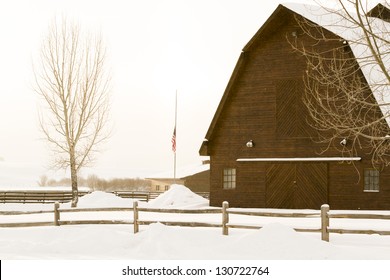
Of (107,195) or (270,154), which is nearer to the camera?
(270,154)

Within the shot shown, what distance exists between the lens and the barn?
23.7 m

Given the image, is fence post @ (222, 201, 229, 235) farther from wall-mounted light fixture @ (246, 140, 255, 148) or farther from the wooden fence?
the wooden fence

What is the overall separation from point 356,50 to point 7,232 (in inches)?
626

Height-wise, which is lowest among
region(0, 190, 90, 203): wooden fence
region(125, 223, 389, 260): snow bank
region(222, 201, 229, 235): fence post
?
region(0, 190, 90, 203): wooden fence

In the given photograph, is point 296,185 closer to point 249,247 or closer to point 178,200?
point 178,200

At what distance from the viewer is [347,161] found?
77.7ft

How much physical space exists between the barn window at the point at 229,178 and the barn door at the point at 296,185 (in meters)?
1.78

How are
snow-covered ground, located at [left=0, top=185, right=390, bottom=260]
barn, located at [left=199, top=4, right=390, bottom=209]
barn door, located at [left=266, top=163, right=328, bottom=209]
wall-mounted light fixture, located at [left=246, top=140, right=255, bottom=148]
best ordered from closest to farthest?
snow-covered ground, located at [left=0, top=185, right=390, bottom=260] < barn, located at [left=199, top=4, right=390, bottom=209] < barn door, located at [left=266, top=163, right=328, bottom=209] < wall-mounted light fixture, located at [left=246, top=140, right=255, bottom=148]

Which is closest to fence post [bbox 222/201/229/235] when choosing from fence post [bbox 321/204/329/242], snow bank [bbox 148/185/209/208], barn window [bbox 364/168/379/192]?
fence post [bbox 321/204/329/242]

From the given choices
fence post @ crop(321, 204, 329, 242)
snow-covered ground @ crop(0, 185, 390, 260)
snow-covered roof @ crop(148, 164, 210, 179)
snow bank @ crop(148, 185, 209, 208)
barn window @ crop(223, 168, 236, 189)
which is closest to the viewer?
snow-covered ground @ crop(0, 185, 390, 260)

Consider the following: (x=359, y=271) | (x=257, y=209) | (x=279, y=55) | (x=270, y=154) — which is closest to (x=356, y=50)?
(x=279, y=55)

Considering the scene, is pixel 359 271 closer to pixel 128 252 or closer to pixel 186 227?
pixel 128 252

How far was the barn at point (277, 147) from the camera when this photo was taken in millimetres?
23703

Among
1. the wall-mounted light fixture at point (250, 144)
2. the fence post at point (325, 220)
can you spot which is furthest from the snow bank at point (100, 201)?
the fence post at point (325, 220)
